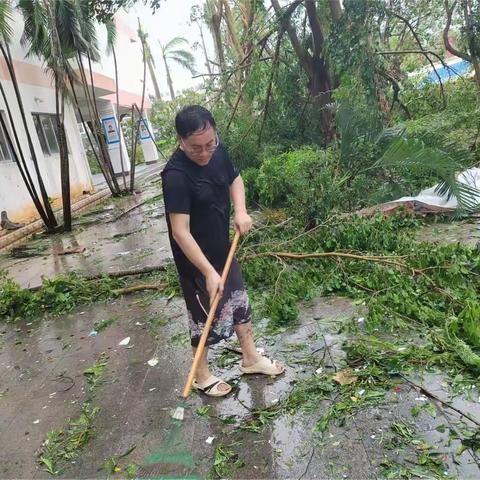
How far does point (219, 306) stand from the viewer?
2.66 metres

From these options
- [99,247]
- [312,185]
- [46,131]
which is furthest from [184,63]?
[312,185]

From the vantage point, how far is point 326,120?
8.43 m

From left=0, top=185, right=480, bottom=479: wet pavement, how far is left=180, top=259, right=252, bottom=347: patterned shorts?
0.39 m

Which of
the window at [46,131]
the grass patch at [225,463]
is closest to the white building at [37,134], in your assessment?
the window at [46,131]

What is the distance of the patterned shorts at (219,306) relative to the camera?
264cm

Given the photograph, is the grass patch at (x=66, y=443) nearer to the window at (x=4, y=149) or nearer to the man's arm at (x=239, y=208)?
the man's arm at (x=239, y=208)

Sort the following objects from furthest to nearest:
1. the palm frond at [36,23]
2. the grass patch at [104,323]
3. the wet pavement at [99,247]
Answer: the palm frond at [36,23] < the wet pavement at [99,247] < the grass patch at [104,323]

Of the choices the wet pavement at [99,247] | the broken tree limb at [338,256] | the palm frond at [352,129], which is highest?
the palm frond at [352,129]

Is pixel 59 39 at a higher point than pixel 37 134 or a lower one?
higher

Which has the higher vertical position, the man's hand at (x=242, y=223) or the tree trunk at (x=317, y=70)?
the tree trunk at (x=317, y=70)

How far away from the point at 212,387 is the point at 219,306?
512mm

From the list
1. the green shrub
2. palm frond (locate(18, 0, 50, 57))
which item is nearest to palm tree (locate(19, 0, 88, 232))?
palm frond (locate(18, 0, 50, 57))

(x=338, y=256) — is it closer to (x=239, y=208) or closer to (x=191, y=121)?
(x=239, y=208)

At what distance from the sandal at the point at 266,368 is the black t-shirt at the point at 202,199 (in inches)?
26.4
